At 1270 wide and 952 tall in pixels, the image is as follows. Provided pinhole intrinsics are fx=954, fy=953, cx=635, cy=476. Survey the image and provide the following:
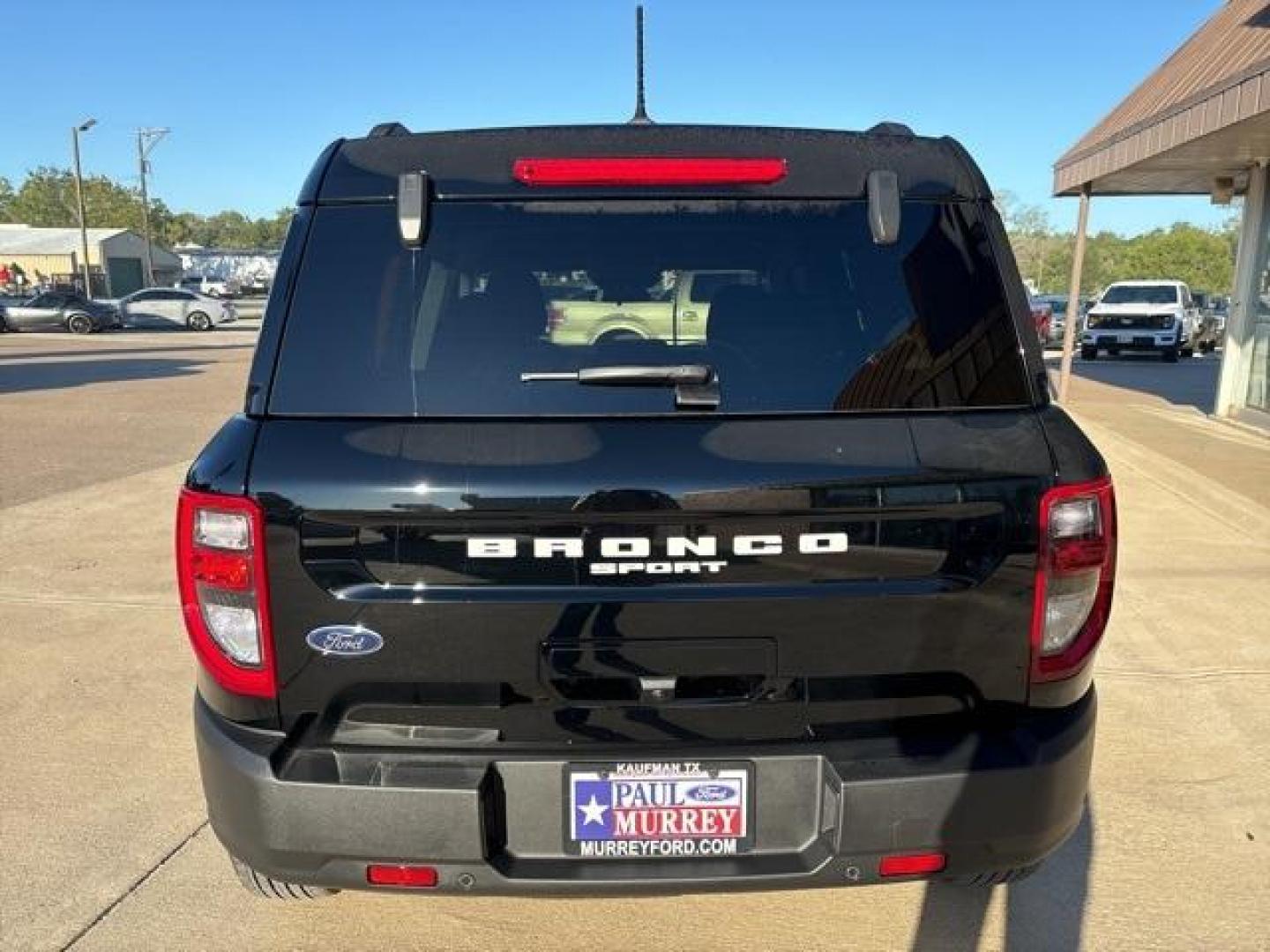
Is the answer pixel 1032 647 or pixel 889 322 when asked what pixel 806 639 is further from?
pixel 889 322

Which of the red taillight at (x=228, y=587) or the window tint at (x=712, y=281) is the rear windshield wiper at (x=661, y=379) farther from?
the red taillight at (x=228, y=587)

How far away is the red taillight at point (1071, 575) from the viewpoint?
6.37 ft

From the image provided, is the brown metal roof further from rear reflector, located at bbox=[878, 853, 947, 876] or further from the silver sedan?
the silver sedan

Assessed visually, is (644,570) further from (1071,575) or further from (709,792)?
(1071,575)

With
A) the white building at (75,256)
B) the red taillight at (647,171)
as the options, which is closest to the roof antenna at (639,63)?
the red taillight at (647,171)

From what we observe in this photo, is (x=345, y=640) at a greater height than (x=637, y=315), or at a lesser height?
lesser

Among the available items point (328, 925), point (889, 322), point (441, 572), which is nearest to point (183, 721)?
point (328, 925)

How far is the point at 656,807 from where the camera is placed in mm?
1880

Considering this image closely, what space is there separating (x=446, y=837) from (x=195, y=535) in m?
0.79

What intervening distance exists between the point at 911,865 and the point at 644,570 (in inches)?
31.9

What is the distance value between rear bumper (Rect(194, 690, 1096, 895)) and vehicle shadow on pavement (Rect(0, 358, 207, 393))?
1637 cm

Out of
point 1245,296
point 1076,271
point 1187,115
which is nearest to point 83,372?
point 1076,271

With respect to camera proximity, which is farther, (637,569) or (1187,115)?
(1187,115)

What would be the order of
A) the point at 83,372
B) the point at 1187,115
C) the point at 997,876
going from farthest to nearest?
the point at 83,372 → the point at 1187,115 → the point at 997,876
